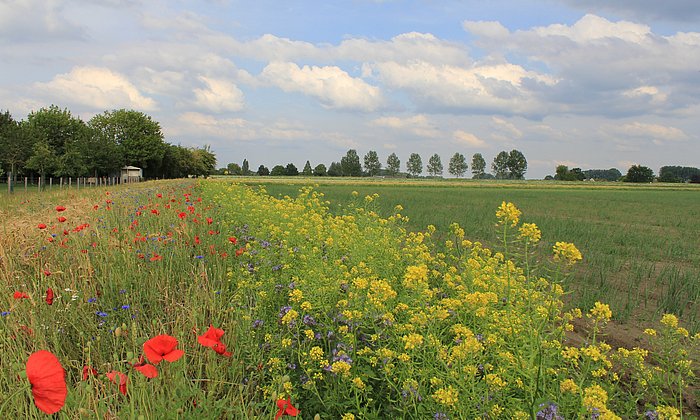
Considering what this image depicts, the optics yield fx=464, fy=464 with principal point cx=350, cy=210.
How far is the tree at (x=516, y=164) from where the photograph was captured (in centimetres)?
14575

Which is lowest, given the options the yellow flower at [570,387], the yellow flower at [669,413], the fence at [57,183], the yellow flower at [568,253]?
the yellow flower at [669,413]

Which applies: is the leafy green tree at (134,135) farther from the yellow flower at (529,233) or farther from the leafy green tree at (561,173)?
the leafy green tree at (561,173)

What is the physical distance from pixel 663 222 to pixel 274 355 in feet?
65.3

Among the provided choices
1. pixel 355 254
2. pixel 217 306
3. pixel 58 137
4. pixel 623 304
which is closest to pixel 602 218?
pixel 623 304

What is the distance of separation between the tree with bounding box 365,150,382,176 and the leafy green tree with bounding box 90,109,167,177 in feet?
276

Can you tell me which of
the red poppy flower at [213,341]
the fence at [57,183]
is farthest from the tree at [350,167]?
the red poppy flower at [213,341]

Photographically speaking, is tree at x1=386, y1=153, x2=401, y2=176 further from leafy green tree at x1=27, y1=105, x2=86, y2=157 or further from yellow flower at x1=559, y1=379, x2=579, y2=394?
yellow flower at x1=559, y1=379, x2=579, y2=394

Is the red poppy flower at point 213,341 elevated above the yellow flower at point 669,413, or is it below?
above

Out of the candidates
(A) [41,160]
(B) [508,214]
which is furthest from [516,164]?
(B) [508,214]

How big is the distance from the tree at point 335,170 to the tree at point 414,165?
101 feet

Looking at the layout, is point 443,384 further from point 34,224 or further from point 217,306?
point 34,224

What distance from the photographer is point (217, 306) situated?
4262 millimetres

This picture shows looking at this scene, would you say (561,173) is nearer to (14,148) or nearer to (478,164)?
(478,164)

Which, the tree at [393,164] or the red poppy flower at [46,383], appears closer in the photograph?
the red poppy flower at [46,383]
